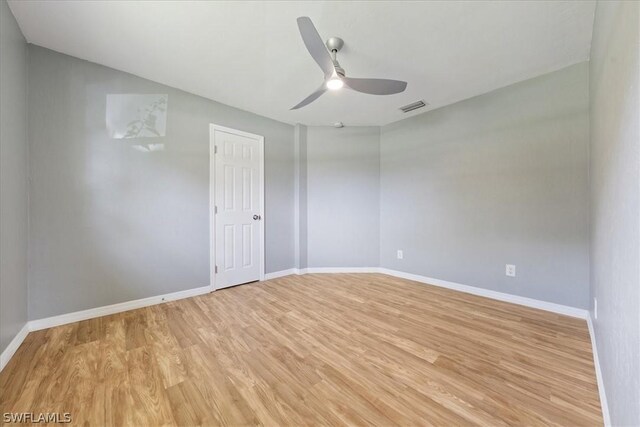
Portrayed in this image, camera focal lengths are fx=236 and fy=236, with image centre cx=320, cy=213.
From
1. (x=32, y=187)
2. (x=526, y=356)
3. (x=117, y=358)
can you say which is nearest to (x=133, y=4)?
(x=32, y=187)

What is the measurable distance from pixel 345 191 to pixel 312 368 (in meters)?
2.72

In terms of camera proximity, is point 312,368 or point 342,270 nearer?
point 312,368

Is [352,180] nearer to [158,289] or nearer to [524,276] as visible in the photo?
[524,276]

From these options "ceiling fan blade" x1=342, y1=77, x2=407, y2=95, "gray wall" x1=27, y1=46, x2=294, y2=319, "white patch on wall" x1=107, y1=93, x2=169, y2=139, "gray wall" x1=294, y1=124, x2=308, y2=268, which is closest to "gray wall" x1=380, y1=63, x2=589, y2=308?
"gray wall" x1=294, y1=124, x2=308, y2=268

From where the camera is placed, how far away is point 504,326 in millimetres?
2027

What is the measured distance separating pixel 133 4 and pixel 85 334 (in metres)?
2.48

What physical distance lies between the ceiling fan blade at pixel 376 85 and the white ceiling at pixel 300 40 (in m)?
0.34

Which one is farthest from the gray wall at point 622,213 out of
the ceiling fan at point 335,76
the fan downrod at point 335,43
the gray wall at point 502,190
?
the fan downrod at point 335,43

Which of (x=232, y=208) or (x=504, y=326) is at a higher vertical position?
(x=232, y=208)

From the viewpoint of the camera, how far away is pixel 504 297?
8.48 ft

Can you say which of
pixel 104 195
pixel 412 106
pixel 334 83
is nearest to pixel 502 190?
pixel 412 106
